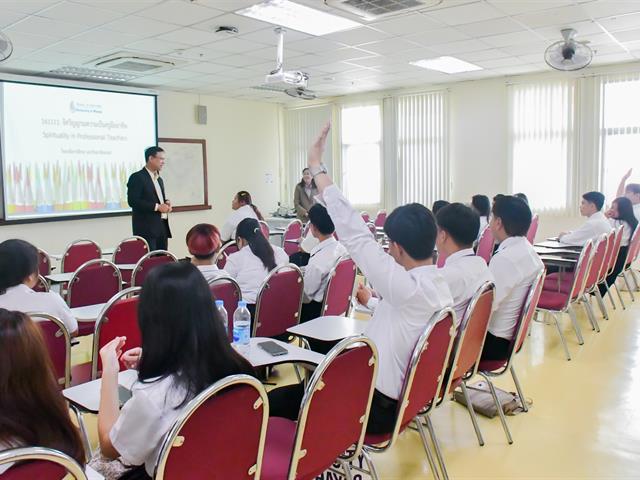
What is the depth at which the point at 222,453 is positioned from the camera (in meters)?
1.45

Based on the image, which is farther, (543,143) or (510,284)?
(543,143)

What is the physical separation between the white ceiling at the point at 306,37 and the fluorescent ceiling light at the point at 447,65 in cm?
19

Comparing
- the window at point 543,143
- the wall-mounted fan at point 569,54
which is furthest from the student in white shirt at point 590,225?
the window at point 543,143

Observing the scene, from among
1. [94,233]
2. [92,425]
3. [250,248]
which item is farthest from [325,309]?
[94,233]

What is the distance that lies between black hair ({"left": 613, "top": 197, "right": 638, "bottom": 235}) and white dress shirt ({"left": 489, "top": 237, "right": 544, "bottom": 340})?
372 centimetres

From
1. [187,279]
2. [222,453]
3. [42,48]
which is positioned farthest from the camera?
[42,48]

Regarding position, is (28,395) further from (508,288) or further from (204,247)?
(508,288)

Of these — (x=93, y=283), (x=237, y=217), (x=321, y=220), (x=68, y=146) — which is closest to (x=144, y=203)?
(x=237, y=217)

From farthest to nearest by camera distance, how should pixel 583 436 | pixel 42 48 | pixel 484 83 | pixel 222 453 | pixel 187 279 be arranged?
pixel 484 83, pixel 42 48, pixel 583 436, pixel 187 279, pixel 222 453

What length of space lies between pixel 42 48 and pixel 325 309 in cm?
488

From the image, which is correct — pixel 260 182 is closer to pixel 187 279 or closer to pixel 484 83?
pixel 484 83

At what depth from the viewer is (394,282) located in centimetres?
204

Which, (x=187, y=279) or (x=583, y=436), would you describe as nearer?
(x=187, y=279)

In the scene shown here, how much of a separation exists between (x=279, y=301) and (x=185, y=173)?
22.0 feet
